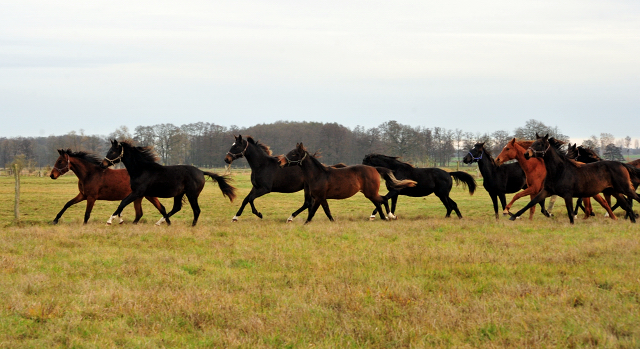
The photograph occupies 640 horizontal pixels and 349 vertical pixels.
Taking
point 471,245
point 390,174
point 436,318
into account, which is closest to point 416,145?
point 390,174

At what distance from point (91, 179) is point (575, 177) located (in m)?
11.5

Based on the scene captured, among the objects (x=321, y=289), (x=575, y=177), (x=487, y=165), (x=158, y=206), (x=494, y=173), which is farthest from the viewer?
(x=494, y=173)

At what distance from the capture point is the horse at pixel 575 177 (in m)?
12.6

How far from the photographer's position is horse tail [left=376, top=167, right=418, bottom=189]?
1479cm

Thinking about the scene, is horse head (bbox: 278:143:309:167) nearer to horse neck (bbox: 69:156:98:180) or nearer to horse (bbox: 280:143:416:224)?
horse (bbox: 280:143:416:224)

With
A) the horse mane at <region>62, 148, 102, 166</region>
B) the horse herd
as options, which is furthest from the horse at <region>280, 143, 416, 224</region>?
the horse mane at <region>62, 148, 102, 166</region>

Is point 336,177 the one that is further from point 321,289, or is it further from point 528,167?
point 321,289

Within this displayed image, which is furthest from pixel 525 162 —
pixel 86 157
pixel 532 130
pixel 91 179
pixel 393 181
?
pixel 532 130

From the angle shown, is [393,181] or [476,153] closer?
[393,181]

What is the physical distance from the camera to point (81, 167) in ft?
44.5

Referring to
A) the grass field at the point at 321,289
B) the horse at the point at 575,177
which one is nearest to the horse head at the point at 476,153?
the horse at the point at 575,177

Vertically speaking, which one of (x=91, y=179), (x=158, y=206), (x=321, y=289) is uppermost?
(x=91, y=179)

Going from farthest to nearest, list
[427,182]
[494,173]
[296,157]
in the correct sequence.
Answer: [427,182] → [494,173] → [296,157]

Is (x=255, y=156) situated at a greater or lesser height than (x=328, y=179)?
greater
